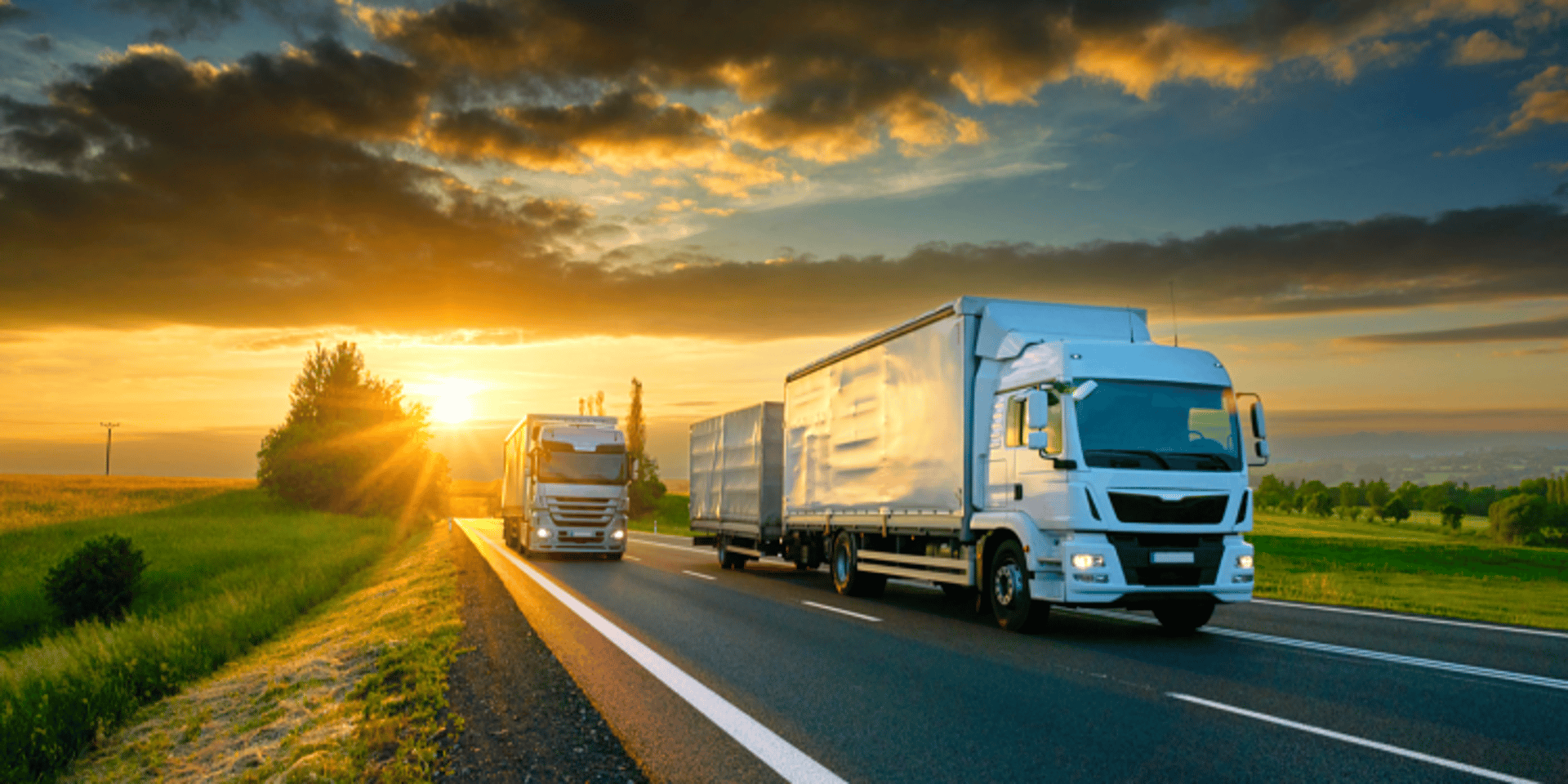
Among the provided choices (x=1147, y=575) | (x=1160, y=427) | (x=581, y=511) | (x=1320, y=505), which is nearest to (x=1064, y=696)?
(x=1147, y=575)

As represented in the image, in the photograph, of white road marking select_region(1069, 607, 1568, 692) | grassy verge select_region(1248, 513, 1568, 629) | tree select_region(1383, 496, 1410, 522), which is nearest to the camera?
white road marking select_region(1069, 607, 1568, 692)

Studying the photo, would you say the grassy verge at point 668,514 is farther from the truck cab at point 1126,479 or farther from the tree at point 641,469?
the truck cab at point 1126,479

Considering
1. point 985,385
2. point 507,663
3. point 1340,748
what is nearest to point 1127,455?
point 985,385

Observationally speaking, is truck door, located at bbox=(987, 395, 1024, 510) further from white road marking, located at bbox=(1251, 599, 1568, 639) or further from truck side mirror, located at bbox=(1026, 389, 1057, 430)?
white road marking, located at bbox=(1251, 599, 1568, 639)

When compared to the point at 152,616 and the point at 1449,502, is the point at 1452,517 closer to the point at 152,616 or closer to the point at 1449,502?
the point at 1449,502

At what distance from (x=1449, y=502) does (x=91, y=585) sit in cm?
13907

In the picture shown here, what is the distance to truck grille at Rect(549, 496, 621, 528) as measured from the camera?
80.8ft

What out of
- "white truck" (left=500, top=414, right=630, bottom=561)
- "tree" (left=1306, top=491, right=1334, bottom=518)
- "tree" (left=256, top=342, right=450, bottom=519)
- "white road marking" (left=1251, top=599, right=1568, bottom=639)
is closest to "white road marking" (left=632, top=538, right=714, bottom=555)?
"white truck" (left=500, top=414, right=630, bottom=561)

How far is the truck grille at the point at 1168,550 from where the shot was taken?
1026 cm

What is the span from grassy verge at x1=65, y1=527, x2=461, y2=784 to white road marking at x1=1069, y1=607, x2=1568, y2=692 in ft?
28.1

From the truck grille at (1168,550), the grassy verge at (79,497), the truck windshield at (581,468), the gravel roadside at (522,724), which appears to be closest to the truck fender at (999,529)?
the truck grille at (1168,550)

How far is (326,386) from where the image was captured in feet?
241

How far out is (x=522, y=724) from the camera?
20.1ft

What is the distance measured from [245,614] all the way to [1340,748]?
15.8 metres
